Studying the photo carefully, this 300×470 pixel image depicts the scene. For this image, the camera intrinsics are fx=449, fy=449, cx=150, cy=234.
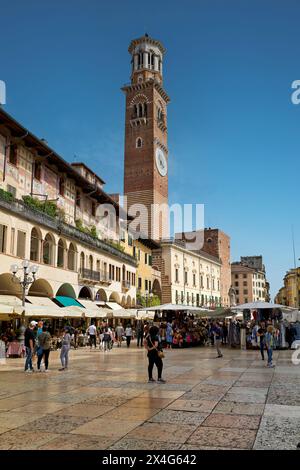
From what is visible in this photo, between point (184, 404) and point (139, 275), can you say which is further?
point (139, 275)

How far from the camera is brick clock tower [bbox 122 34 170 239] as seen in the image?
232ft

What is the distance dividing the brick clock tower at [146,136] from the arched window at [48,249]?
38.9 m

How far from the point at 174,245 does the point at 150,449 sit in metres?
63.0

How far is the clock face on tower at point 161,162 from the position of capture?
72.8 metres

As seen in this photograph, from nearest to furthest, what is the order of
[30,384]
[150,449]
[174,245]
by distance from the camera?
[150,449] < [30,384] < [174,245]

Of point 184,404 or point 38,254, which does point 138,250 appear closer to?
point 38,254

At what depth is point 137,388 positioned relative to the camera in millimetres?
11141

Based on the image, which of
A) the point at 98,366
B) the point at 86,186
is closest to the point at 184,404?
the point at 98,366

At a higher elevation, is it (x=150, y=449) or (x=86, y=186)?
(x=86, y=186)

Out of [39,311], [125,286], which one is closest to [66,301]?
[39,311]

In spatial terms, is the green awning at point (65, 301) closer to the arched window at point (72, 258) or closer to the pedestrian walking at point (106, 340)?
the arched window at point (72, 258)

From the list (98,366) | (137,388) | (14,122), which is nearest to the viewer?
(137,388)

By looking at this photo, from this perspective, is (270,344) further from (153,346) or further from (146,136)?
(146,136)

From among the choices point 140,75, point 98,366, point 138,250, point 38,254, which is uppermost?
point 140,75
